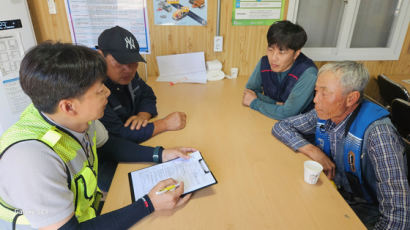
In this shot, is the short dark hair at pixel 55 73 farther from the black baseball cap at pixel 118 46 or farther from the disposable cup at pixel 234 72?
the disposable cup at pixel 234 72

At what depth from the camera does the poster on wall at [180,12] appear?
214cm

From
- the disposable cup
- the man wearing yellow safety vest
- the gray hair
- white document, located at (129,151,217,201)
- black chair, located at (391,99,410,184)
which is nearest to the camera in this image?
the man wearing yellow safety vest

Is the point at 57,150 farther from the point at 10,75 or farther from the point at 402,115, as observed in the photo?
the point at 402,115

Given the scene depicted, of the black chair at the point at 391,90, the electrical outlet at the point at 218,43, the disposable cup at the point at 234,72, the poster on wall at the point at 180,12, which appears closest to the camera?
the black chair at the point at 391,90

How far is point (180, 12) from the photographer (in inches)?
85.7

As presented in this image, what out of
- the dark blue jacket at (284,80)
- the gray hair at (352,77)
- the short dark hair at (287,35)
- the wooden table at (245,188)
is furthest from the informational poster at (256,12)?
the gray hair at (352,77)

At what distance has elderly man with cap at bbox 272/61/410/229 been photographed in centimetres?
98

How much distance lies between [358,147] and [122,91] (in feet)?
4.10

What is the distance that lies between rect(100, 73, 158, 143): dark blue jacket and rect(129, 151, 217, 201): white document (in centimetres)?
31

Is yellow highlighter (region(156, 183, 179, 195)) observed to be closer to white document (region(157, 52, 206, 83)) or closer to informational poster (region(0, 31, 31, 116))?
white document (region(157, 52, 206, 83))

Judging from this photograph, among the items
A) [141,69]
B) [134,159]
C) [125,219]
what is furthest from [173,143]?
[141,69]

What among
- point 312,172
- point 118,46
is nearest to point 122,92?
point 118,46

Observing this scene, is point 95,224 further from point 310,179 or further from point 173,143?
point 310,179

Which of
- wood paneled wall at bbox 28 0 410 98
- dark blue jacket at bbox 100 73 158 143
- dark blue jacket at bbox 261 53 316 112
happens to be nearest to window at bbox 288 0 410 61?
wood paneled wall at bbox 28 0 410 98
